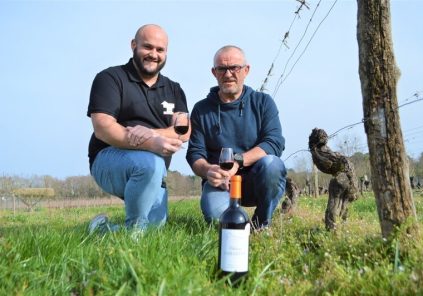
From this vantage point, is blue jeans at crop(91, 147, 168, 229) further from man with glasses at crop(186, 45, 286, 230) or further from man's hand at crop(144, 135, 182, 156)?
man with glasses at crop(186, 45, 286, 230)

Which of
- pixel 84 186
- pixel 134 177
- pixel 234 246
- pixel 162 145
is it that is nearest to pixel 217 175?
pixel 162 145

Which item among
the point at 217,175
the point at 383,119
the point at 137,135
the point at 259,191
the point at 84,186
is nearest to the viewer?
the point at 383,119

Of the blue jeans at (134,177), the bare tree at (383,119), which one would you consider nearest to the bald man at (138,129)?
the blue jeans at (134,177)

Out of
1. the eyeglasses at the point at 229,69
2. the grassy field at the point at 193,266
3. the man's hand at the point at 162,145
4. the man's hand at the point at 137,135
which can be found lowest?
the grassy field at the point at 193,266

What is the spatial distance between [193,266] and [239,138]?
90.7 inches

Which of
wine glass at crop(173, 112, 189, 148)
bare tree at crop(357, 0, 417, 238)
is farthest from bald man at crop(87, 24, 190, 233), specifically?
bare tree at crop(357, 0, 417, 238)

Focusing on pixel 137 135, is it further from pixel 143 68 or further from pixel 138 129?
pixel 143 68

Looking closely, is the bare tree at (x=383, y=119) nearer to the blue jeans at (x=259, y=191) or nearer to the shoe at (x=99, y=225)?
the blue jeans at (x=259, y=191)

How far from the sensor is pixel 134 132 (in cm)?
443

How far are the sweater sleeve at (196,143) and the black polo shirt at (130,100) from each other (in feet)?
0.62

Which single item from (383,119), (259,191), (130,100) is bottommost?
(259,191)

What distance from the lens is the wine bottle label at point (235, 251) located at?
2.85 m

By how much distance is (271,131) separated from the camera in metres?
4.95

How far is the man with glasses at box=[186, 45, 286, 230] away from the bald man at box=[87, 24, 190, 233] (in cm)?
33
